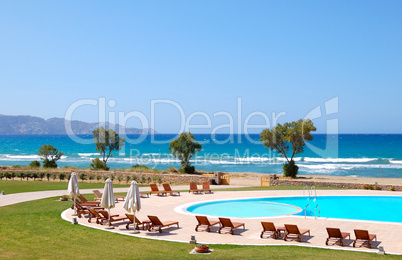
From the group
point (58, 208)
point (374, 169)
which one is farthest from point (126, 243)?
point (374, 169)

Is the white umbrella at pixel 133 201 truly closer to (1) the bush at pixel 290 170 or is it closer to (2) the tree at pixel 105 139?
(1) the bush at pixel 290 170

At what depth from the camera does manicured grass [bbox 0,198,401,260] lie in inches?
392

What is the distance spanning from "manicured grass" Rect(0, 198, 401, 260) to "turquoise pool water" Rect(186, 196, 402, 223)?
221 inches

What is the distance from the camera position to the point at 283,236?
12.7m

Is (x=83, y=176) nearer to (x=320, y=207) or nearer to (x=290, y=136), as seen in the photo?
(x=290, y=136)

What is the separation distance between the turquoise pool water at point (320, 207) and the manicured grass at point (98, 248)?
563cm

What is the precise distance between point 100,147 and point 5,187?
20.9 meters

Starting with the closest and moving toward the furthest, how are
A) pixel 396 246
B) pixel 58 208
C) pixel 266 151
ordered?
pixel 396 246 → pixel 58 208 → pixel 266 151

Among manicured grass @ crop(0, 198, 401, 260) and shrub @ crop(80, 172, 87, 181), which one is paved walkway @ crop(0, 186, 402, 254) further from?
shrub @ crop(80, 172, 87, 181)

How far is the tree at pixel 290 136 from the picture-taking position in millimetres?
35934

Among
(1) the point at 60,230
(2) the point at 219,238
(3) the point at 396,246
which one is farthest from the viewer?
(1) the point at 60,230

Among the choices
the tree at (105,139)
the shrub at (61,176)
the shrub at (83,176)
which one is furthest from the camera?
the tree at (105,139)

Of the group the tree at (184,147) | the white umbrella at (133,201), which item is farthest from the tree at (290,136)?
the white umbrella at (133,201)

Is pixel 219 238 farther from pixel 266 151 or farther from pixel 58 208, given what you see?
pixel 266 151
